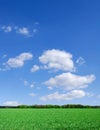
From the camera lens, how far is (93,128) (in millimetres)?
20719

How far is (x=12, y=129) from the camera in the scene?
20.2m

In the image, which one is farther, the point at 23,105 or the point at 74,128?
the point at 23,105

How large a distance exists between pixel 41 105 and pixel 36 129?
232 ft

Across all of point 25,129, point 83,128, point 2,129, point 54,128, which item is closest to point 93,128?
point 83,128

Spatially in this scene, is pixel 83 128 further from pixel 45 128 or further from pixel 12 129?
pixel 12 129

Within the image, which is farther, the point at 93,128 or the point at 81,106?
the point at 81,106

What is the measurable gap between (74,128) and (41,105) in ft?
229

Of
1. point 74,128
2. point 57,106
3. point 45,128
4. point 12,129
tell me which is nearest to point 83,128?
point 74,128

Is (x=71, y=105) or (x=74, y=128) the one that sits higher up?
(x=71, y=105)

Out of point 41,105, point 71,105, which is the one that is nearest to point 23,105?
point 41,105

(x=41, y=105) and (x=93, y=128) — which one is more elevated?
(x=41, y=105)

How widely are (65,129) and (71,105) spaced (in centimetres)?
6994

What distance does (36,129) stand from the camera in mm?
20000

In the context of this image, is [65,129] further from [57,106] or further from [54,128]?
[57,106]
